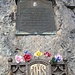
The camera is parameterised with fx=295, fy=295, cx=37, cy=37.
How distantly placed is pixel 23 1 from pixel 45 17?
1.93ft

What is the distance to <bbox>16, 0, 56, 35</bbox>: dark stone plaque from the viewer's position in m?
5.76

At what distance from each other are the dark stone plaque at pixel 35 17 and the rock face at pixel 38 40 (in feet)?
0.35

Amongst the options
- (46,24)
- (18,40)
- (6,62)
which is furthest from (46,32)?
(6,62)

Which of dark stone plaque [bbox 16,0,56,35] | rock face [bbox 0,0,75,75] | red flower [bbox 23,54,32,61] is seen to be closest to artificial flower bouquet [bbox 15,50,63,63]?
red flower [bbox 23,54,32,61]

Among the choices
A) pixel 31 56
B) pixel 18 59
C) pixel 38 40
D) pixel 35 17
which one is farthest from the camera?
pixel 35 17

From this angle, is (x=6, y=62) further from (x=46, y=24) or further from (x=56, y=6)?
(x=56, y=6)

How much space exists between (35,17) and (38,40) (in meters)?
0.49

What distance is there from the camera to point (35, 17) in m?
5.87

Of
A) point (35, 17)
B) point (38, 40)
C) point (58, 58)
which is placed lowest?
point (58, 58)

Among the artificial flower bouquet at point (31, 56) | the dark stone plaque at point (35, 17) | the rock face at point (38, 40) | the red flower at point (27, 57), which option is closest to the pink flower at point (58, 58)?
the artificial flower bouquet at point (31, 56)

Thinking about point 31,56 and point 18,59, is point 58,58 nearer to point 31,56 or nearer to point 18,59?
point 31,56

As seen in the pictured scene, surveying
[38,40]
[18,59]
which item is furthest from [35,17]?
[18,59]

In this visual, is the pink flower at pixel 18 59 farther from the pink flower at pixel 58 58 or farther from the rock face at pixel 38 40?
the pink flower at pixel 58 58

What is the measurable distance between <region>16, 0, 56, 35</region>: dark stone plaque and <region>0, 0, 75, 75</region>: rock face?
11 cm
